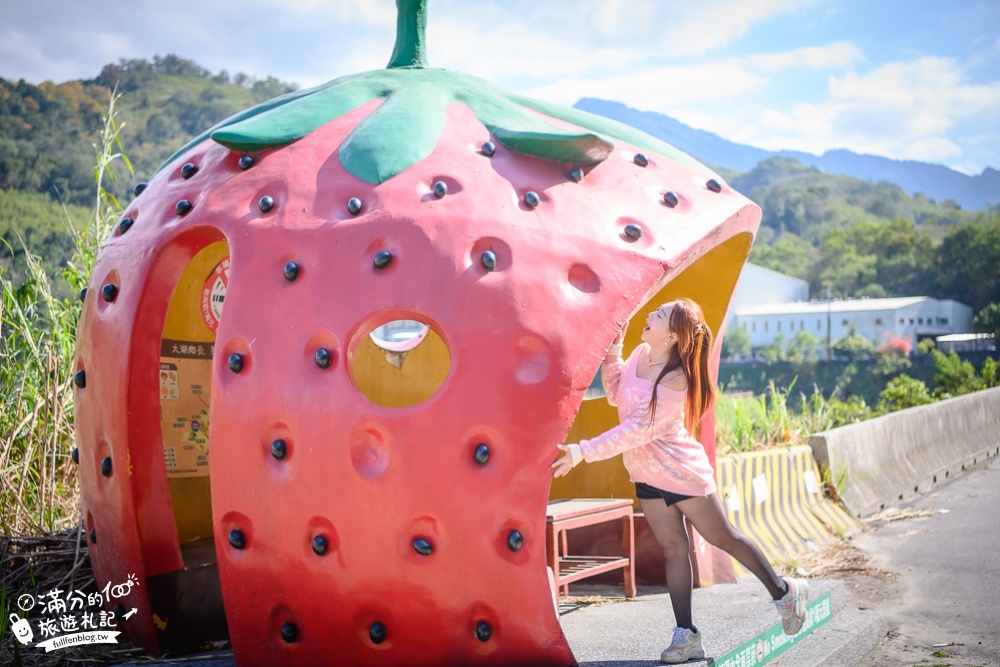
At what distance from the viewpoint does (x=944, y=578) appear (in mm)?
7047

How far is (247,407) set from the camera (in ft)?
13.2

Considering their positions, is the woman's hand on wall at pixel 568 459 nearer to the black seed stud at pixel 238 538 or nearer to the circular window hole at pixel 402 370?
the black seed stud at pixel 238 538

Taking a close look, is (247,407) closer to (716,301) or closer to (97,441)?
(97,441)

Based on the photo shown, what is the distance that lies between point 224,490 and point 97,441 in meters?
1.00

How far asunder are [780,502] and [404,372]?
3.68m

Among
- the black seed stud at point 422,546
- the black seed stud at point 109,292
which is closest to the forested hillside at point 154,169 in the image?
the black seed stud at point 109,292

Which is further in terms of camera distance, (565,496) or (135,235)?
(565,496)

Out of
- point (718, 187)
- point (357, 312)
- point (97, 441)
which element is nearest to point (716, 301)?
point (718, 187)

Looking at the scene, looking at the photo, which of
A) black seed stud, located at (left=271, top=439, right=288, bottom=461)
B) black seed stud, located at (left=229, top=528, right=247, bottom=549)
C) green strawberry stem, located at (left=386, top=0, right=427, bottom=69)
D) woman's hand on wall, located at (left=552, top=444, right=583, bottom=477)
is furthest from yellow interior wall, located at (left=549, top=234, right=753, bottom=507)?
black seed stud, located at (left=229, top=528, right=247, bottom=549)

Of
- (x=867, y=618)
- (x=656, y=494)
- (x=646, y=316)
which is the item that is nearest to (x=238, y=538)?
(x=656, y=494)

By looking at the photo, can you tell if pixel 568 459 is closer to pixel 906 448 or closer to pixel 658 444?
pixel 658 444

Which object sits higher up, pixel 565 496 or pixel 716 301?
pixel 716 301

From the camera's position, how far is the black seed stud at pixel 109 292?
469 cm

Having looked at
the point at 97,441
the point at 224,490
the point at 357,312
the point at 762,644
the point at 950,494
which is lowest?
the point at 950,494
